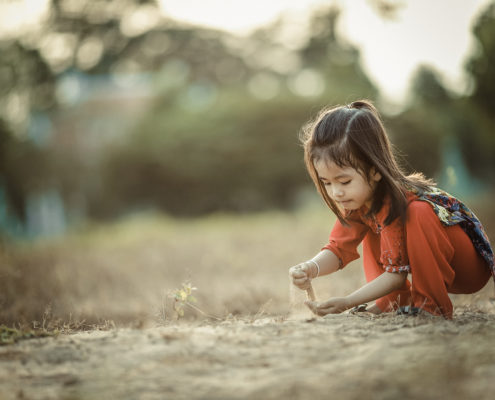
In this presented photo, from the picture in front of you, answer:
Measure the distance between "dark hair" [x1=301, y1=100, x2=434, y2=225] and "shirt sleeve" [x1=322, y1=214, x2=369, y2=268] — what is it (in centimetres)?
22

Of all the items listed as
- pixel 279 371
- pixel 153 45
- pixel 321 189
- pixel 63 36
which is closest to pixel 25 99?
pixel 63 36

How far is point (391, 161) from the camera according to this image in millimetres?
2521

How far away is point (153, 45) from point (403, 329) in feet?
54.5

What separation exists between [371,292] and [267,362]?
892 mm

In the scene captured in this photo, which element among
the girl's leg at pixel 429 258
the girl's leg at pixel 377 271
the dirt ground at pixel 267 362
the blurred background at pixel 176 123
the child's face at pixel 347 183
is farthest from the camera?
the blurred background at pixel 176 123

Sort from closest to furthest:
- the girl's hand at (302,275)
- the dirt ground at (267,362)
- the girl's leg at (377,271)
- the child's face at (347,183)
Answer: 1. the dirt ground at (267,362)
2. the child's face at (347,183)
3. the girl's hand at (302,275)
4. the girl's leg at (377,271)

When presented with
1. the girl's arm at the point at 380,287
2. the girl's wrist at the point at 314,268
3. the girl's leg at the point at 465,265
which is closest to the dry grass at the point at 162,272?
the girl's wrist at the point at 314,268

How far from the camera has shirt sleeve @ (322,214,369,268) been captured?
2783 mm

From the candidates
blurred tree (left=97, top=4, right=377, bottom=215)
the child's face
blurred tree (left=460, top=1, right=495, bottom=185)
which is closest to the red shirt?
the child's face

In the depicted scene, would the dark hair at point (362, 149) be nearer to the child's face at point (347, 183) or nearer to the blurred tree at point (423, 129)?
the child's face at point (347, 183)

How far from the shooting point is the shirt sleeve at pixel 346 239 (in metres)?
2.78

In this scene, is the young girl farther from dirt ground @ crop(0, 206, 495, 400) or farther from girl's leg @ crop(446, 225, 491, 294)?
dirt ground @ crop(0, 206, 495, 400)

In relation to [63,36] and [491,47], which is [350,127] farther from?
[63,36]

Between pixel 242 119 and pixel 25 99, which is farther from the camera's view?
pixel 242 119
